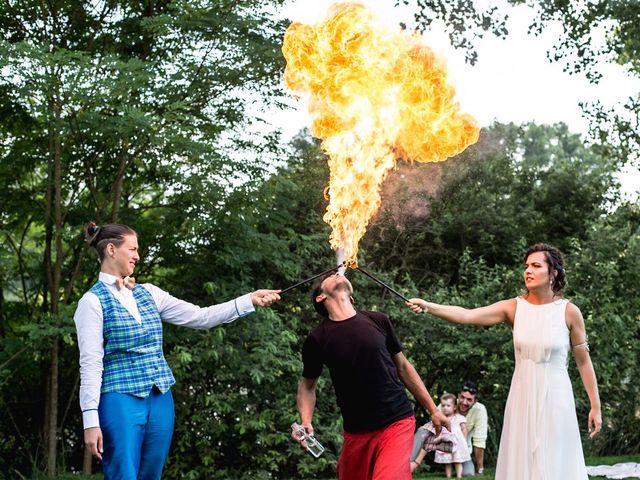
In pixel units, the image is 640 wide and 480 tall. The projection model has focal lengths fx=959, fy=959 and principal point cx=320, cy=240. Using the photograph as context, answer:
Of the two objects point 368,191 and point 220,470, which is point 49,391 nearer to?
point 220,470

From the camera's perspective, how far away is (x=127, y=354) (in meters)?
5.12

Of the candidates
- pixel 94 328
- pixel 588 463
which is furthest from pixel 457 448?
A: pixel 94 328

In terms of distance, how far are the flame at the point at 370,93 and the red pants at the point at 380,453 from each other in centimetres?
267

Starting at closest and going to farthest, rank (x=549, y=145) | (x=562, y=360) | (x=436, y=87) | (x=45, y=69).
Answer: (x=562, y=360) < (x=436, y=87) < (x=45, y=69) < (x=549, y=145)

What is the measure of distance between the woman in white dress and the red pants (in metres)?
1.05

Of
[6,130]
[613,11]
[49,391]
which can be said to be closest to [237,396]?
[49,391]

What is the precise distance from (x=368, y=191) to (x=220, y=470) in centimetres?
659

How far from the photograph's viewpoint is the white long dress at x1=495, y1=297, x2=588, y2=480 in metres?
6.46

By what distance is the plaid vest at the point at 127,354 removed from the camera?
5043 millimetres

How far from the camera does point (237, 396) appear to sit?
12828 millimetres

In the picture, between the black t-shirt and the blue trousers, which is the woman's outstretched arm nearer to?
the black t-shirt

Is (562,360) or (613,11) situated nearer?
(562,360)

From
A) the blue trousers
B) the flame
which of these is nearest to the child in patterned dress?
the flame

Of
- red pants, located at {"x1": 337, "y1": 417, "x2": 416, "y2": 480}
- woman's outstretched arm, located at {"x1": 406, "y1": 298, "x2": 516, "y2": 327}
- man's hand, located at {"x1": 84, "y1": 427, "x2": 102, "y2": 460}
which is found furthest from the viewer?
woman's outstretched arm, located at {"x1": 406, "y1": 298, "x2": 516, "y2": 327}
